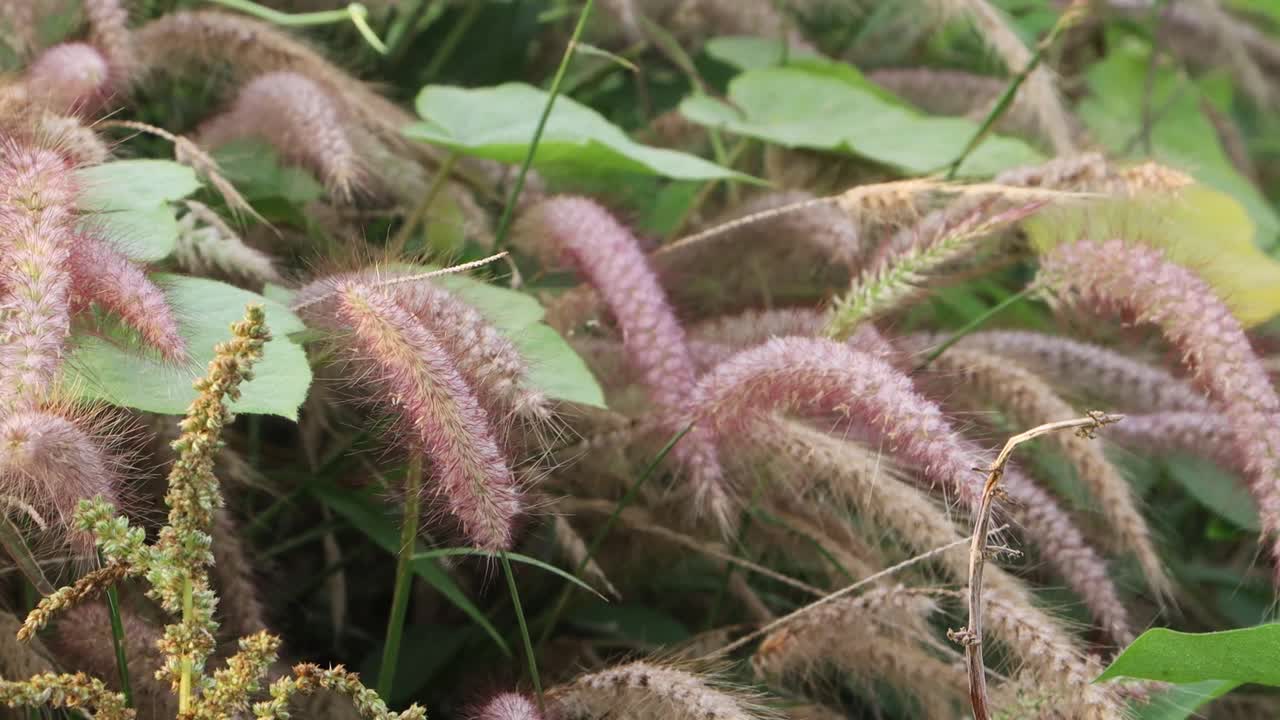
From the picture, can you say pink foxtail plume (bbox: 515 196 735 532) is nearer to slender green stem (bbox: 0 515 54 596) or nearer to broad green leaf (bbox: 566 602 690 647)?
broad green leaf (bbox: 566 602 690 647)

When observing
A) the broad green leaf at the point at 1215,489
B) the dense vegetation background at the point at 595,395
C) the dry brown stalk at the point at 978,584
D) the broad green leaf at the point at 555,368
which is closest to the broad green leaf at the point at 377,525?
the dense vegetation background at the point at 595,395

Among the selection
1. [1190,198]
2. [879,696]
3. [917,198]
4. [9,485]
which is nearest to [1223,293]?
[1190,198]

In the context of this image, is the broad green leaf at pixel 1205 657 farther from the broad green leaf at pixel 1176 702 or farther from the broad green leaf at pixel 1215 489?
the broad green leaf at pixel 1215 489

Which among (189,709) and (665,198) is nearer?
(189,709)

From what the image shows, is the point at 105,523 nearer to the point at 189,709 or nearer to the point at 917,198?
the point at 189,709

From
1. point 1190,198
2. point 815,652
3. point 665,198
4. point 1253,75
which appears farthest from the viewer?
point 1253,75

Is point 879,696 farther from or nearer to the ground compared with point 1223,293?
nearer to the ground
